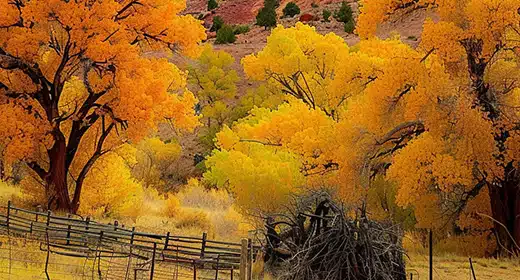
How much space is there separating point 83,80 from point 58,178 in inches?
146

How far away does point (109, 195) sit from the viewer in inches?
1071

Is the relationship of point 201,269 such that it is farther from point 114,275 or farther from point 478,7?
point 478,7

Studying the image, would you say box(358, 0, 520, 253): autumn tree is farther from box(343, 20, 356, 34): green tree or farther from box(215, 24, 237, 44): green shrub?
box(215, 24, 237, 44): green shrub

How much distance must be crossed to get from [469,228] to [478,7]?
688cm

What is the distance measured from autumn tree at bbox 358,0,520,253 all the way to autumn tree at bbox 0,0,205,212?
866cm

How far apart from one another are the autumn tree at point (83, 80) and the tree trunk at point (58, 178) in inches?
1.3

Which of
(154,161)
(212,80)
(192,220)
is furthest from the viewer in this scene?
(212,80)

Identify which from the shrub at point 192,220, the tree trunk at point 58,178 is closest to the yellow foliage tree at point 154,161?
the shrub at point 192,220

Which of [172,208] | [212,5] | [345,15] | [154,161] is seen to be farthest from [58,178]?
[212,5]

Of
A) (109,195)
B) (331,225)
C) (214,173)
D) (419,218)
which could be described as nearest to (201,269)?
(331,225)

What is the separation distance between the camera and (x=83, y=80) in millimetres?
23031

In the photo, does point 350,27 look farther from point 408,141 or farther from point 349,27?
point 408,141

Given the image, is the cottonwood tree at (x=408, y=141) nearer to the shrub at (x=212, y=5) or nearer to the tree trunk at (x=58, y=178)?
the tree trunk at (x=58, y=178)

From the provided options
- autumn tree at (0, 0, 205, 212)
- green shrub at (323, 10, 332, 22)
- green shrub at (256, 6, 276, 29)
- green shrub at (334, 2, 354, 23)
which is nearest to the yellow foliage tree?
autumn tree at (0, 0, 205, 212)
